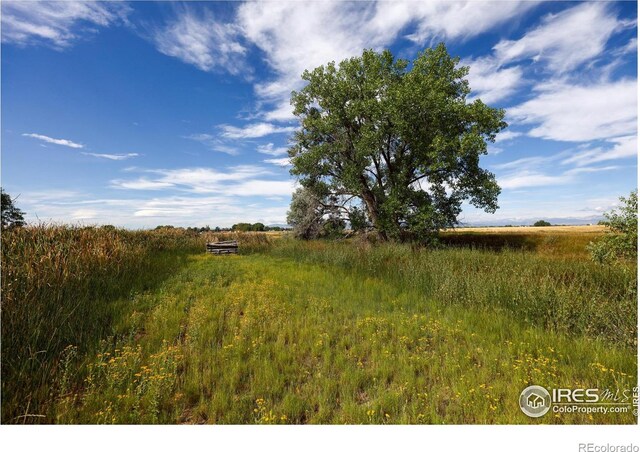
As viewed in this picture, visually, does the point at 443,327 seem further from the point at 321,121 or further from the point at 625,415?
the point at 321,121

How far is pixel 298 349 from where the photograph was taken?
5.35m

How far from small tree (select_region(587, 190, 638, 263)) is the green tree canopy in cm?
793

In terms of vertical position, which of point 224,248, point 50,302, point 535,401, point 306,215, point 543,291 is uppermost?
point 306,215

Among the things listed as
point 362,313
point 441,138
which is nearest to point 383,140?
point 441,138

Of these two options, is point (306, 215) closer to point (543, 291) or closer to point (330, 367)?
point (543, 291)

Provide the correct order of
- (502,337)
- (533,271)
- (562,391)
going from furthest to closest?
(533,271), (502,337), (562,391)

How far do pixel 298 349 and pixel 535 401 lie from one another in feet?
12.2

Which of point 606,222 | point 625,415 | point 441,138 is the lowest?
point 625,415

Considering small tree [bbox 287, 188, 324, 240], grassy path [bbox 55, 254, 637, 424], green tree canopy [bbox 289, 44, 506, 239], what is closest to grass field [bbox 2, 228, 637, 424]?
grassy path [bbox 55, 254, 637, 424]

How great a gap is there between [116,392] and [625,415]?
21.9 ft

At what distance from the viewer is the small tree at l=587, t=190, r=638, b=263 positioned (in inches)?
403

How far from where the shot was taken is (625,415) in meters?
3.39

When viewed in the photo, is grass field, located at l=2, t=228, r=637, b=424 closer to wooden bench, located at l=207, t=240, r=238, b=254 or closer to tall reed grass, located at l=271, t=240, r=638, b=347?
tall reed grass, located at l=271, t=240, r=638, b=347

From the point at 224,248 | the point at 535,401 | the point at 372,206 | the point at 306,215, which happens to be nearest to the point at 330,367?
the point at 535,401
